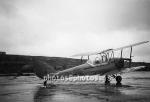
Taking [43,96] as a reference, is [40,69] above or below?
above

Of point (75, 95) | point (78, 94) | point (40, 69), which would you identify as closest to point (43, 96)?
point (75, 95)

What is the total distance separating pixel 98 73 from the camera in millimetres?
16766

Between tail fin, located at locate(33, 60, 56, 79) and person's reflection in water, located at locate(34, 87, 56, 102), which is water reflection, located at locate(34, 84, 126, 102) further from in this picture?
tail fin, located at locate(33, 60, 56, 79)

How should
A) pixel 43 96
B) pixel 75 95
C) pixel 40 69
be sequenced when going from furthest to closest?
pixel 40 69, pixel 75 95, pixel 43 96

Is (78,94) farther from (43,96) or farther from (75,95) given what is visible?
(43,96)

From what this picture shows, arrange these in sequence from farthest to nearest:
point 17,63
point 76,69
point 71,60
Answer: point 71,60 → point 17,63 → point 76,69

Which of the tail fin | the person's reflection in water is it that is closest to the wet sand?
the person's reflection in water

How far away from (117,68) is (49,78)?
19.5 ft

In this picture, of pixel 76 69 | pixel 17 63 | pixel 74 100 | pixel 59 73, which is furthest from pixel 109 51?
pixel 17 63

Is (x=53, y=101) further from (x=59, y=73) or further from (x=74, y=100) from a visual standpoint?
Answer: (x=59, y=73)

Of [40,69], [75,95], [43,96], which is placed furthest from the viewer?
[40,69]

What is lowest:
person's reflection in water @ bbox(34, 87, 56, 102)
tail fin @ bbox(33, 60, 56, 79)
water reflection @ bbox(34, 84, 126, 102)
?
person's reflection in water @ bbox(34, 87, 56, 102)

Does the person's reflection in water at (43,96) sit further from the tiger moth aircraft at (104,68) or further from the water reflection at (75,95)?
the tiger moth aircraft at (104,68)

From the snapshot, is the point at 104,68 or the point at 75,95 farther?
the point at 104,68
